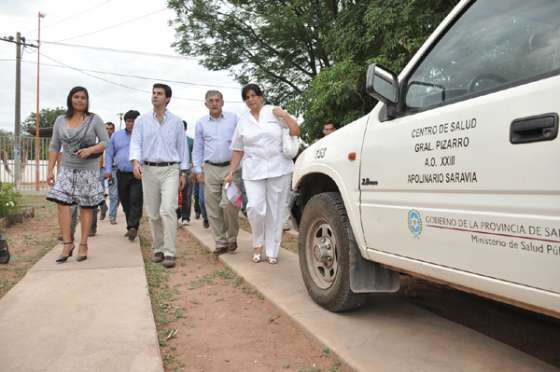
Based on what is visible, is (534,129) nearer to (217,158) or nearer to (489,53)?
(489,53)

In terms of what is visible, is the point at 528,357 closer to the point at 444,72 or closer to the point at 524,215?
the point at 524,215

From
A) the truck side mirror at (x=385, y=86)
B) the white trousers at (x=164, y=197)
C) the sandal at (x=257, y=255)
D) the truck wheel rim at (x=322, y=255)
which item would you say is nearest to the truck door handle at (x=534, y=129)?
the truck side mirror at (x=385, y=86)

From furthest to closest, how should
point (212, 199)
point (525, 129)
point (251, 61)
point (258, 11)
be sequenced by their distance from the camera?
point (251, 61), point (258, 11), point (212, 199), point (525, 129)

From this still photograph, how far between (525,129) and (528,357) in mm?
1424

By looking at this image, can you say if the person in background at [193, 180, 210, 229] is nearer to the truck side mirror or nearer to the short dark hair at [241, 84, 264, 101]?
the short dark hair at [241, 84, 264, 101]

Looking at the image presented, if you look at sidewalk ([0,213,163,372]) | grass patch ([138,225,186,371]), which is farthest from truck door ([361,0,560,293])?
sidewalk ([0,213,163,372])

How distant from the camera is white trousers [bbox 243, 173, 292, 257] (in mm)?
5215

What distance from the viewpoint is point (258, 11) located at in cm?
1656

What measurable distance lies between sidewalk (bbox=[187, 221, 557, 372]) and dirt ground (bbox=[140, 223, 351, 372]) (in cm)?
9

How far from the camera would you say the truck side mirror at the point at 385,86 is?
9.32ft

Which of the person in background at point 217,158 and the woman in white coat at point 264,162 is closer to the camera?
the woman in white coat at point 264,162

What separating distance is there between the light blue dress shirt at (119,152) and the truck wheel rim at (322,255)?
399 centimetres

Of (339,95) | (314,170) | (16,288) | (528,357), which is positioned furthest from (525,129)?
(339,95)

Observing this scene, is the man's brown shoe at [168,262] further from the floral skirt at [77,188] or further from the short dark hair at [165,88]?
the short dark hair at [165,88]
